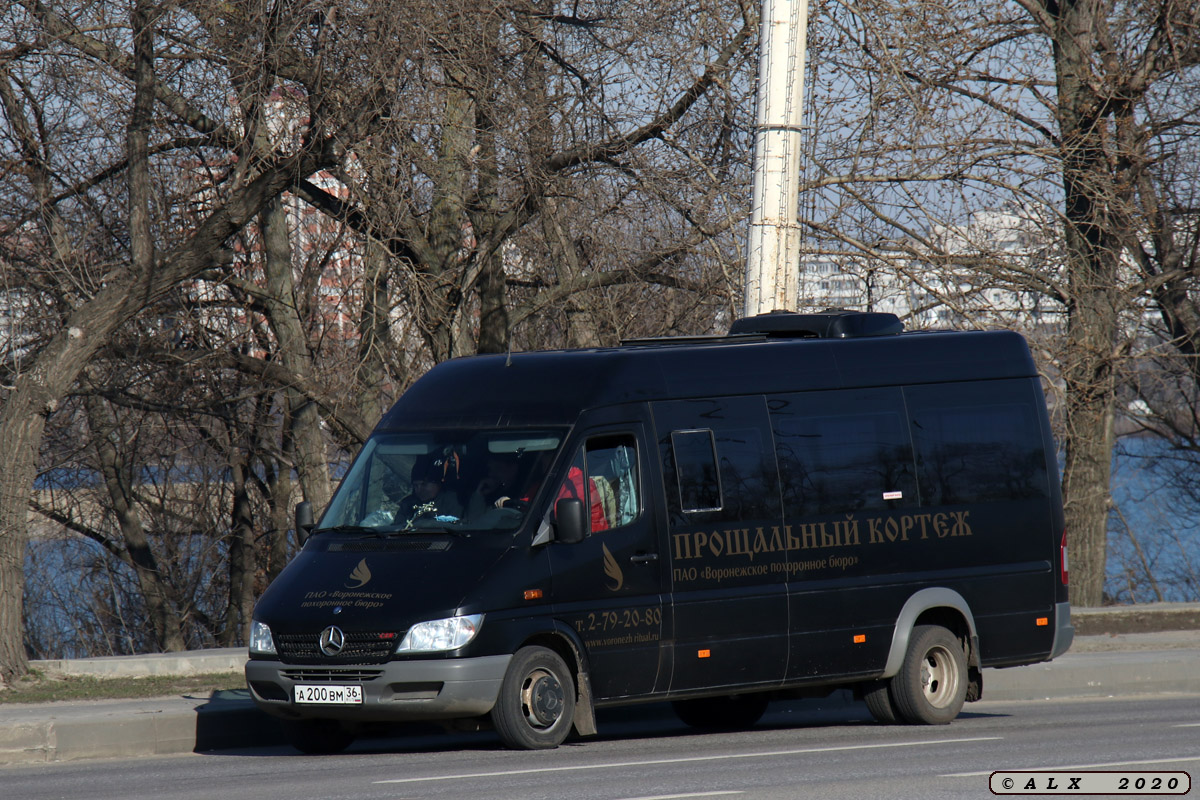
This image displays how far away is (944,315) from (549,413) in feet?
28.3

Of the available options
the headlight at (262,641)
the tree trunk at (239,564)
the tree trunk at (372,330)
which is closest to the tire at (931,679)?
the headlight at (262,641)

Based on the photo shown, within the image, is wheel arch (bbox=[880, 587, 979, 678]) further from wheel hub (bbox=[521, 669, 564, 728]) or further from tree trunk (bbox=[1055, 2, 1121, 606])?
tree trunk (bbox=[1055, 2, 1121, 606])

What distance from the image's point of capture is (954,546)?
1119cm

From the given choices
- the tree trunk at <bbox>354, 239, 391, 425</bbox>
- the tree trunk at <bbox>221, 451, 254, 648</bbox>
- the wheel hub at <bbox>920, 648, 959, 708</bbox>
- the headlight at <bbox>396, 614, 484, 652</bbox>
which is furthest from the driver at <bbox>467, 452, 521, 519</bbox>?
the tree trunk at <bbox>221, 451, 254, 648</bbox>

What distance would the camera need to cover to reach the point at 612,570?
957 centimetres

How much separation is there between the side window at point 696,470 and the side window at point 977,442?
1.83 metres

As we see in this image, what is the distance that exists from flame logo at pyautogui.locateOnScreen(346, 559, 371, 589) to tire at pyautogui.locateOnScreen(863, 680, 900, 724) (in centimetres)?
397

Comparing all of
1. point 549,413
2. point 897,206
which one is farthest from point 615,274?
point 549,413

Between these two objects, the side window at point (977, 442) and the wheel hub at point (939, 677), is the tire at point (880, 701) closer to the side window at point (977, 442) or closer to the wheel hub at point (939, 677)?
the wheel hub at point (939, 677)

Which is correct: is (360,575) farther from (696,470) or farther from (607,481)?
(696,470)

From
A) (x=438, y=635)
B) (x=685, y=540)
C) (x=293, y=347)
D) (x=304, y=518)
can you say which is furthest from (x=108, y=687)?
(x=293, y=347)

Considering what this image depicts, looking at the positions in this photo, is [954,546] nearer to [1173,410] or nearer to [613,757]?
[613,757]

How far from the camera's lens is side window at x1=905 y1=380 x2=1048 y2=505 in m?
11.3

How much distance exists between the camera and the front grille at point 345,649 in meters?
8.88
